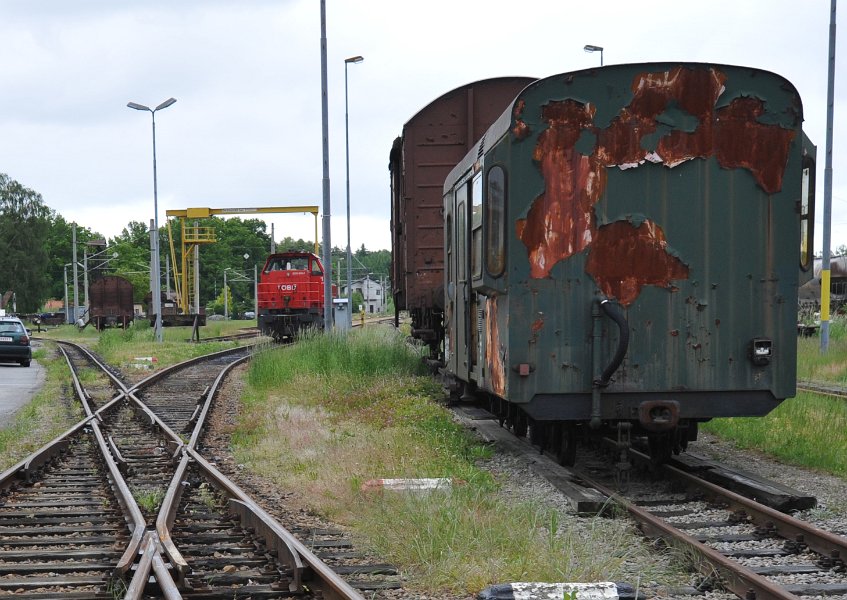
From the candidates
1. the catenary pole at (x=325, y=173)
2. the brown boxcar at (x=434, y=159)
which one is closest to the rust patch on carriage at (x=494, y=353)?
the brown boxcar at (x=434, y=159)

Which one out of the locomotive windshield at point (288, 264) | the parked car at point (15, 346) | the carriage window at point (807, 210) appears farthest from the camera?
the locomotive windshield at point (288, 264)

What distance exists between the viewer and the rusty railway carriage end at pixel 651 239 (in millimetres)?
7879

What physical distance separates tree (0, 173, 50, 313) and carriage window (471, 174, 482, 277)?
287 ft

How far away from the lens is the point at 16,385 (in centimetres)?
2234

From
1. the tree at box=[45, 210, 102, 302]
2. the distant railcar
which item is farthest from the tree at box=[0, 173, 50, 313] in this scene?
the distant railcar

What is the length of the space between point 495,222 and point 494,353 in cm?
115

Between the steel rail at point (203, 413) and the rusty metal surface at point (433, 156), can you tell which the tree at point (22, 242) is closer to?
the steel rail at point (203, 413)

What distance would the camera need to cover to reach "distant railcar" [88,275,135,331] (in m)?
54.6

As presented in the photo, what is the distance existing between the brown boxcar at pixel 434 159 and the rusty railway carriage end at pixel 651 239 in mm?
7286

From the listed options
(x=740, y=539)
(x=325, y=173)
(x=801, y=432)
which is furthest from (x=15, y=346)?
(x=740, y=539)

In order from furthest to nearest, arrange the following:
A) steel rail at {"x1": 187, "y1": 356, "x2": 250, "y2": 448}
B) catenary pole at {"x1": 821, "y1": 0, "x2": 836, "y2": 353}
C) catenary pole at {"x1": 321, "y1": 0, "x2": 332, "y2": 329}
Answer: catenary pole at {"x1": 321, "y1": 0, "x2": 332, "y2": 329}, catenary pole at {"x1": 821, "y1": 0, "x2": 836, "y2": 353}, steel rail at {"x1": 187, "y1": 356, "x2": 250, "y2": 448}

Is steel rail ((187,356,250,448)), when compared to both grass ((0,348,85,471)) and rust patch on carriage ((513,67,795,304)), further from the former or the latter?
rust patch on carriage ((513,67,795,304))

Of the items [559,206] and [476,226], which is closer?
[559,206]

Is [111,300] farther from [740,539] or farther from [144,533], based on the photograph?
[740,539]
